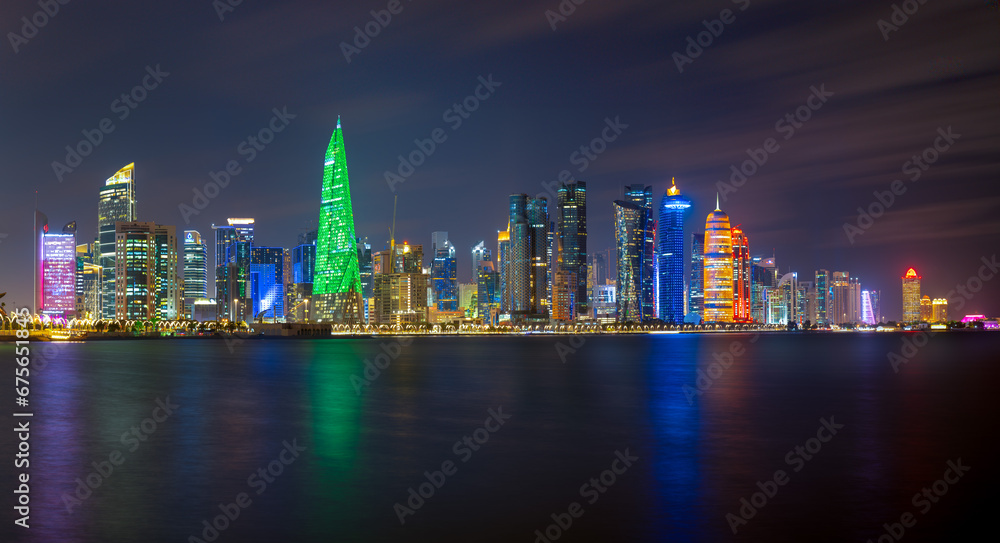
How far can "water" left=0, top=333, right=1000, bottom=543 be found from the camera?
1025 inches

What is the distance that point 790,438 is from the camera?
44.4 metres

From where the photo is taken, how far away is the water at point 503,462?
26047 mm

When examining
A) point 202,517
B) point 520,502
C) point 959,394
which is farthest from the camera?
point 959,394

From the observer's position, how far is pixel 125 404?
62062 mm

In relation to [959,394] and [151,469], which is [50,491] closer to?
[151,469]

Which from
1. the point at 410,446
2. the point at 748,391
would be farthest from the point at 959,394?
the point at 410,446

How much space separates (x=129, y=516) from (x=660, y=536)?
16899 mm

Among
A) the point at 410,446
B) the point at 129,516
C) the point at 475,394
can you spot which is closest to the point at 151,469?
the point at 129,516

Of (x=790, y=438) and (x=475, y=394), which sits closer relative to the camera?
(x=790, y=438)

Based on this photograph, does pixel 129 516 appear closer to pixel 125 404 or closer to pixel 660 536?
pixel 660 536

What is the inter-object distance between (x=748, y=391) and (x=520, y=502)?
159 feet

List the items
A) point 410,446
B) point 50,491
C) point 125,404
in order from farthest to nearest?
point 125,404
point 410,446
point 50,491

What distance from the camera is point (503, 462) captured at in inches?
1455

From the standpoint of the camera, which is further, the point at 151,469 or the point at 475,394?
the point at 475,394
